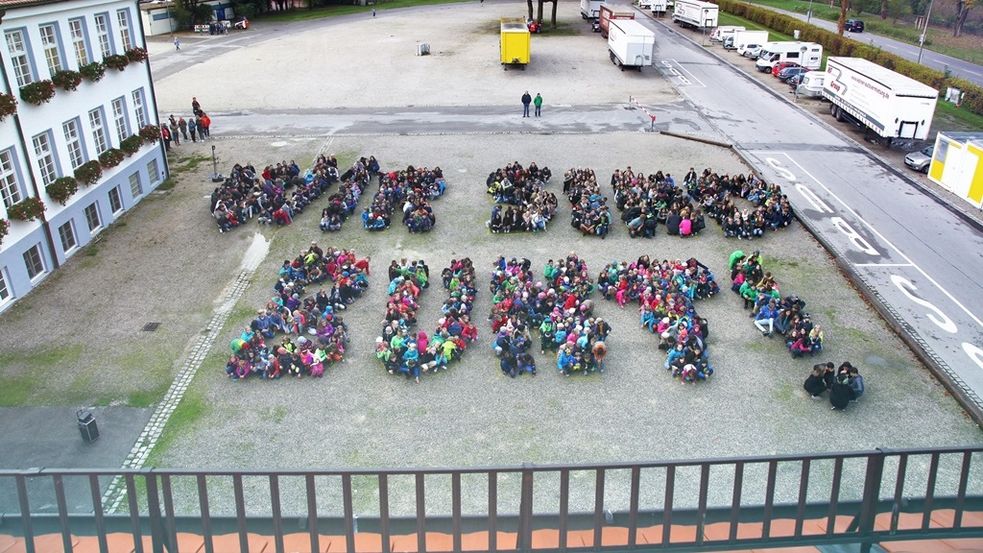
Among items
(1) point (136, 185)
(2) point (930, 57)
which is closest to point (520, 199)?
(1) point (136, 185)

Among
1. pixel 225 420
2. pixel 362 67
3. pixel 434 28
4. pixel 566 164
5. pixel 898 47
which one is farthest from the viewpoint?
pixel 434 28

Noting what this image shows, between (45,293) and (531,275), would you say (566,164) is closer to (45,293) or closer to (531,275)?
(531,275)

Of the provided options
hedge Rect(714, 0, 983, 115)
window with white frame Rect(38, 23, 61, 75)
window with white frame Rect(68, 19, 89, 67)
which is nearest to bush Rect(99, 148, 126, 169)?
window with white frame Rect(68, 19, 89, 67)

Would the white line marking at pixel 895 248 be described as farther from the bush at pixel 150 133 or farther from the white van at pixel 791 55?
the bush at pixel 150 133

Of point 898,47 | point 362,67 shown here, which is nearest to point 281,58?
point 362,67

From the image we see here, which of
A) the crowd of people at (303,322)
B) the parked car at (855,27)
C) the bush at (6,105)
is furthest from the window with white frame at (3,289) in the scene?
the parked car at (855,27)

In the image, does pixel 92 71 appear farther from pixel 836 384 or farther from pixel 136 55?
pixel 836 384
